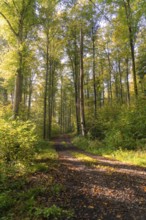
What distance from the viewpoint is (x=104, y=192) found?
461 cm

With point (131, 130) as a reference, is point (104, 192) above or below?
below

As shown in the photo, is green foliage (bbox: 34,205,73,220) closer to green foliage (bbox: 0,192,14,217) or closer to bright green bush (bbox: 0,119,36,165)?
green foliage (bbox: 0,192,14,217)

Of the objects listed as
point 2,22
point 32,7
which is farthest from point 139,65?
point 2,22

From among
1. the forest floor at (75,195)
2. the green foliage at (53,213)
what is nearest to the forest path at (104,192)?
the forest floor at (75,195)

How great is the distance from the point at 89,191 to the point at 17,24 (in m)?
12.0

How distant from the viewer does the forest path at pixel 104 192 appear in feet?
11.7

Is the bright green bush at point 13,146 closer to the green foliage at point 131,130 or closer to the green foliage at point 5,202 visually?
the green foliage at point 5,202

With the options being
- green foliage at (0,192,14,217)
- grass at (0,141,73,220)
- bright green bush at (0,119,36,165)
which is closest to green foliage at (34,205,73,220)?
grass at (0,141,73,220)

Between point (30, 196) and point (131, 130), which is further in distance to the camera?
point (131, 130)

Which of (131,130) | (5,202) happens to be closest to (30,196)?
(5,202)

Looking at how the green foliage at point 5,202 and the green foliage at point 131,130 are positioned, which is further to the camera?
the green foliage at point 131,130

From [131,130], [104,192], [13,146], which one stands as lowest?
[104,192]

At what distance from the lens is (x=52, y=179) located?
564 centimetres

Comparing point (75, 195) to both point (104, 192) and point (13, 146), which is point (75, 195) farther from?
point (13, 146)
